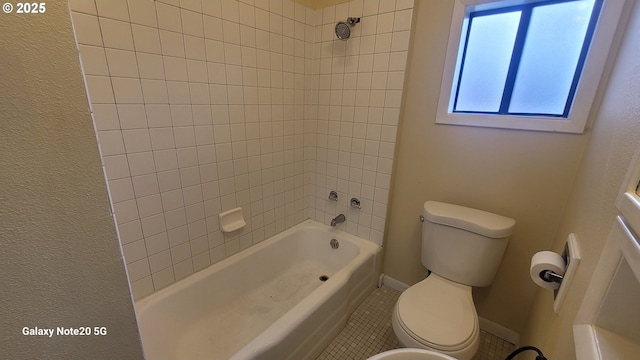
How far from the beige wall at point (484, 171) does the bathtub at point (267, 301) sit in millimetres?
623

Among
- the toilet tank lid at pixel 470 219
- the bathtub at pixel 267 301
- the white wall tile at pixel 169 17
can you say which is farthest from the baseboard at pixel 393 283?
the white wall tile at pixel 169 17

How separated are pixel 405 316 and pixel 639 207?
1.01 meters

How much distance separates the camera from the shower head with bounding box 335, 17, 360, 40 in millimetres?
1613

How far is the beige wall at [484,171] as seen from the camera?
131 cm

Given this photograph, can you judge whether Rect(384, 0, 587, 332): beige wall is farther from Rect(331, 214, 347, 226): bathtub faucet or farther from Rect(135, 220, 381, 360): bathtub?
Rect(135, 220, 381, 360): bathtub

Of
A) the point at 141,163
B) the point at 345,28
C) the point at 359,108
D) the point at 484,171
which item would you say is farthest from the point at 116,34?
the point at 484,171

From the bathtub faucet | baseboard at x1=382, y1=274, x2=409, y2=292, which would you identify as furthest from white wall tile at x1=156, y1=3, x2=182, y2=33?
baseboard at x1=382, y1=274, x2=409, y2=292

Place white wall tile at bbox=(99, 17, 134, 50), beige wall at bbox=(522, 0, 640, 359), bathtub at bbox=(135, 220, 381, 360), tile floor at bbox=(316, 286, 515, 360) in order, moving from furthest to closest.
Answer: tile floor at bbox=(316, 286, 515, 360)
bathtub at bbox=(135, 220, 381, 360)
white wall tile at bbox=(99, 17, 134, 50)
beige wall at bbox=(522, 0, 640, 359)

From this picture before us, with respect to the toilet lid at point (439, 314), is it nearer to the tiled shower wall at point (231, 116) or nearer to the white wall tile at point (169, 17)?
the tiled shower wall at point (231, 116)

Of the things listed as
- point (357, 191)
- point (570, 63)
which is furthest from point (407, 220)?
point (570, 63)

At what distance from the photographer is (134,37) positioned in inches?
43.3

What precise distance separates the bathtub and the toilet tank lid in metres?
0.59

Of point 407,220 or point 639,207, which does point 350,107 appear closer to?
point 407,220

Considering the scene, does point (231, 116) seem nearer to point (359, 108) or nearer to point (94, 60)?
point (94, 60)
